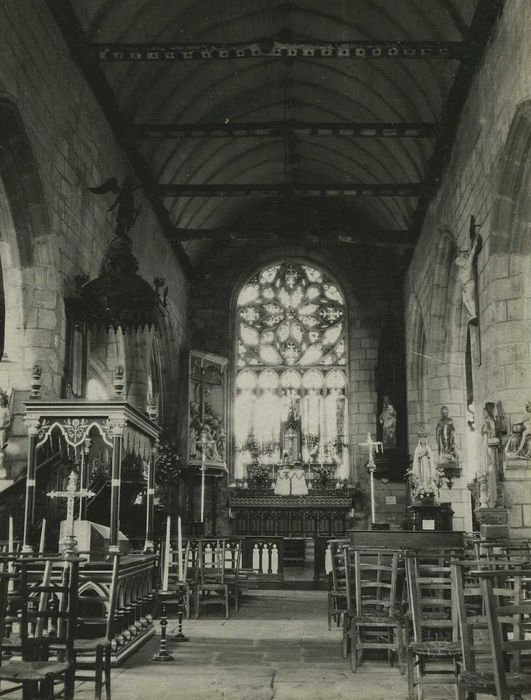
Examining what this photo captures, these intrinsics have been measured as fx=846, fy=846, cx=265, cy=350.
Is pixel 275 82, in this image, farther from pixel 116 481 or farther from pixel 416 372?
pixel 116 481

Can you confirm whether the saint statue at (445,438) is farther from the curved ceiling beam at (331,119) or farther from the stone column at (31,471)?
the stone column at (31,471)

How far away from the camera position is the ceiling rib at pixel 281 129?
476 inches

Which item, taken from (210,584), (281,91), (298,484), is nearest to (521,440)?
(210,584)

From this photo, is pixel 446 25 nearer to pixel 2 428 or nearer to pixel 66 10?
pixel 66 10

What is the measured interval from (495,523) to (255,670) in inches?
148

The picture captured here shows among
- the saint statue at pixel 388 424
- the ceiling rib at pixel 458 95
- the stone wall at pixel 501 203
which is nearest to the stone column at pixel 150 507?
the stone wall at pixel 501 203

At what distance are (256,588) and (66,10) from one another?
8107mm

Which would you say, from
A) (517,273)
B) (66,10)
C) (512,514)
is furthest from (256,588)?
(66,10)

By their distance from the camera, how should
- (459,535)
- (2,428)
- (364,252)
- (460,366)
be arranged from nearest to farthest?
(459,535)
(2,428)
(460,366)
(364,252)

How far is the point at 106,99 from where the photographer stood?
11477 mm

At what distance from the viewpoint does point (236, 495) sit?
1791 centimetres

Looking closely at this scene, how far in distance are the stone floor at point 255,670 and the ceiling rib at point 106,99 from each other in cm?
681

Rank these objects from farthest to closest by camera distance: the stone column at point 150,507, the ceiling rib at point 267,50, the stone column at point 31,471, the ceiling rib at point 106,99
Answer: the ceiling rib at point 267,50, the ceiling rib at point 106,99, the stone column at point 150,507, the stone column at point 31,471

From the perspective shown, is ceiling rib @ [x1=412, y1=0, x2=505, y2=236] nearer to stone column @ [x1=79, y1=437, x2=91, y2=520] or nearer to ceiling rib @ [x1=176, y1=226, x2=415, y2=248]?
ceiling rib @ [x1=176, y1=226, x2=415, y2=248]
